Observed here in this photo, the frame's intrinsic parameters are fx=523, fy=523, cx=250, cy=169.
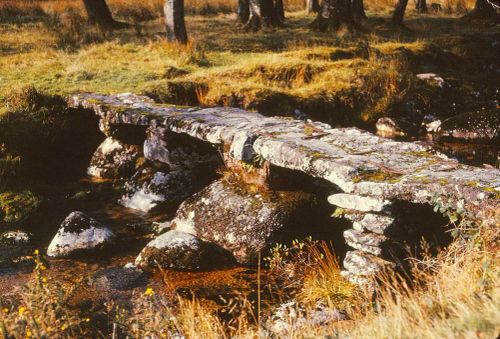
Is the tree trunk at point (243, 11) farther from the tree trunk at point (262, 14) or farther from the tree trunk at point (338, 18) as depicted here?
the tree trunk at point (338, 18)

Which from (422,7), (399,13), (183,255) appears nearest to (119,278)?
(183,255)

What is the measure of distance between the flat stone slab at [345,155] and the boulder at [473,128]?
3.76 metres

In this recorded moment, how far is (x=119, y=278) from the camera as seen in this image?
18.9 feet

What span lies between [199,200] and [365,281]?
110 inches

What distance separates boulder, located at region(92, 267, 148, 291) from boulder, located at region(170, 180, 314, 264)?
1027 mm

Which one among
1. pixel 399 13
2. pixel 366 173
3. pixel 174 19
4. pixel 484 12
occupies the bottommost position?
pixel 366 173

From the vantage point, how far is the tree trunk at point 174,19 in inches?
520

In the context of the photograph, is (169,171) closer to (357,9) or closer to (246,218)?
(246,218)

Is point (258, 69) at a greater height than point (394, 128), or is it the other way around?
point (258, 69)

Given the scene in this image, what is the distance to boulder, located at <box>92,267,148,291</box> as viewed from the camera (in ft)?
18.3

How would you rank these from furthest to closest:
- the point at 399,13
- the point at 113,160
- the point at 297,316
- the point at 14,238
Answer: the point at 399,13, the point at 113,160, the point at 14,238, the point at 297,316

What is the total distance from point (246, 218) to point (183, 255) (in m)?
0.91

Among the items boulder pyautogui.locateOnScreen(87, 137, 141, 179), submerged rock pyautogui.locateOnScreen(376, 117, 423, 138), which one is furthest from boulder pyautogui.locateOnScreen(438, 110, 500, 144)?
boulder pyautogui.locateOnScreen(87, 137, 141, 179)

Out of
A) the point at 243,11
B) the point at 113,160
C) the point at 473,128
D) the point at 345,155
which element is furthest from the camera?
the point at 243,11
